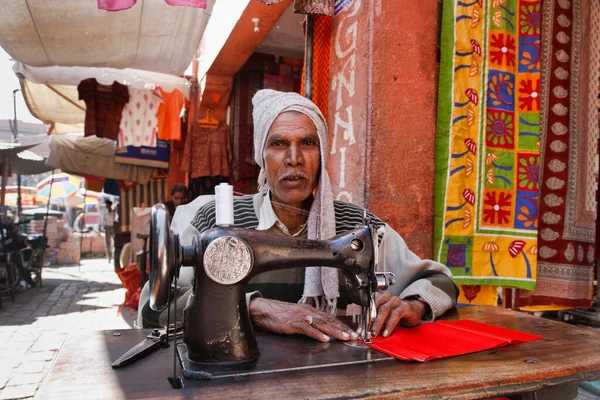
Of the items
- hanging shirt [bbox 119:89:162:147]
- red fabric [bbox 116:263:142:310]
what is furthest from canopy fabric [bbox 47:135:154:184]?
red fabric [bbox 116:263:142:310]

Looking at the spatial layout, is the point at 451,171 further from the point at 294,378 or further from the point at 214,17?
the point at 214,17

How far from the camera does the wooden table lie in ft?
3.12

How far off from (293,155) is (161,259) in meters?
0.74

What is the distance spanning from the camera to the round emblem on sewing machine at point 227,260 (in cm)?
118

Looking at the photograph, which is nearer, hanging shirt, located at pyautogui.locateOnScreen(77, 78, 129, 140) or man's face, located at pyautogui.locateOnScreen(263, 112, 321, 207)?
man's face, located at pyautogui.locateOnScreen(263, 112, 321, 207)

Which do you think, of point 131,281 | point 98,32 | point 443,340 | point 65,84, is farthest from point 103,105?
point 443,340

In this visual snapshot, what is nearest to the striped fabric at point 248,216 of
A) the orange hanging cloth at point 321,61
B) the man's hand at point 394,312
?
the man's hand at point 394,312

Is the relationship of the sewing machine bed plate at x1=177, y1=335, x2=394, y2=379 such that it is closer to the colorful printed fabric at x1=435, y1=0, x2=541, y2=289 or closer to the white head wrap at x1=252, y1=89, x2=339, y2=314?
the white head wrap at x1=252, y1=89, x2=339, y2=314

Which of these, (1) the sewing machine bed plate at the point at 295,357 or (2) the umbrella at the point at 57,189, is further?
(2) the umbrella at the point at 57,189

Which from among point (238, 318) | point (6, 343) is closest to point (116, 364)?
point (238, 318)

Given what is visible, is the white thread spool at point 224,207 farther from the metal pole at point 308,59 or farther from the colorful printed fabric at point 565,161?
the colorful printed fabric at point 565,161

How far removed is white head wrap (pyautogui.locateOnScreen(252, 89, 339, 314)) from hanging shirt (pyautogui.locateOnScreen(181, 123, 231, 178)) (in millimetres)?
4397

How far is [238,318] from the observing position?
3.92ft

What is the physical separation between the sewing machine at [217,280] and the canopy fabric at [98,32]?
118 inches
